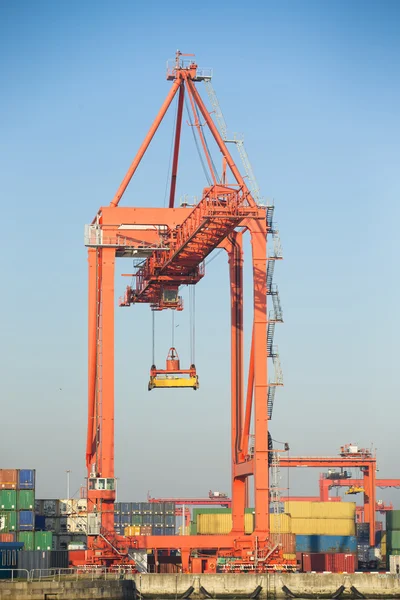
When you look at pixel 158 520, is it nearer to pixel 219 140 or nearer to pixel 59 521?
pixel 59 521

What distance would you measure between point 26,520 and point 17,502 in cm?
112

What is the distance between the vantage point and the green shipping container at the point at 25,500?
67750 mm

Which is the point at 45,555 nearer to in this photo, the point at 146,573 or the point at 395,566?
the point at 146,573

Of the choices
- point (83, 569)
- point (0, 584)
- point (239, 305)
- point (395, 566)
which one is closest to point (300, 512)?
point (395, 566)

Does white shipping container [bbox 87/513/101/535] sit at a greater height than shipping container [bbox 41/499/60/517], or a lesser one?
lesser

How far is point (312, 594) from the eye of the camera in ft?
184

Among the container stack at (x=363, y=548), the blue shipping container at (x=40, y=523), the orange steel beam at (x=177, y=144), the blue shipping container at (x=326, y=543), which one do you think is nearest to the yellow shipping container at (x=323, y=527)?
the container stack at (x=363, y=548)

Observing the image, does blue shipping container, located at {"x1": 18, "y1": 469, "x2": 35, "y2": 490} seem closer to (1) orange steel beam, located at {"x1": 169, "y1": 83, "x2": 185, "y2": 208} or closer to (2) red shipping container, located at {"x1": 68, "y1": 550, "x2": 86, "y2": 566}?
(2) red shipping container, located at {"x1": 68, "y1": 550, "x2": 86, "y2": 566}

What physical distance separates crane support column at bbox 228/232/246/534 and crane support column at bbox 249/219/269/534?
15.1 feet

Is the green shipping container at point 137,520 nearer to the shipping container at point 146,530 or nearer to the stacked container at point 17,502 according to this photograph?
the shipping container at point 146,530

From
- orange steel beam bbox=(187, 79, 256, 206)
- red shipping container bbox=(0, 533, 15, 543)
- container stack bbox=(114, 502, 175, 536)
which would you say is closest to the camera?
orange steel beam bbox=(187, 79, 256, 206)

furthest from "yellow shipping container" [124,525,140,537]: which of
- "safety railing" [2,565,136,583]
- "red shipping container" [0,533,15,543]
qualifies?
"safety railing" [2,565,136,583]

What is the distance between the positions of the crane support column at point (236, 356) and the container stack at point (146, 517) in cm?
2323

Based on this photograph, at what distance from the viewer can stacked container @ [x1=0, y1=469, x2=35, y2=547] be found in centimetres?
6662
